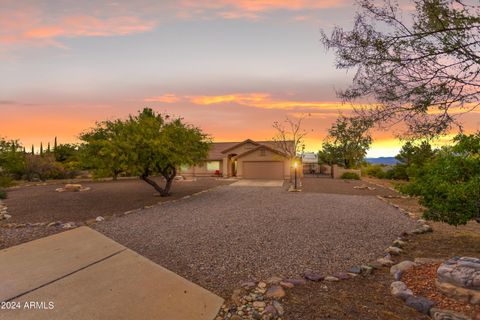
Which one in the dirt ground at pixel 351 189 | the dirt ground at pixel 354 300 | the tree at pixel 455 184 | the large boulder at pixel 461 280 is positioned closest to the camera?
the dirt ground at pixel 354 300

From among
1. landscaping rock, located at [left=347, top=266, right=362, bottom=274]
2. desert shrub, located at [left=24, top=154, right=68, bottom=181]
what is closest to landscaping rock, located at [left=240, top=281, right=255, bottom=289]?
landscaping rock, located at [left=347, top=266, right=362, bottom=274]

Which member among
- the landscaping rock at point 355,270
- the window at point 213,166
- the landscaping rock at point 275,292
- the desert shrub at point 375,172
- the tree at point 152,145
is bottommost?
the landscaping rock at point 275,292

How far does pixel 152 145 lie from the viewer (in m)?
16.0

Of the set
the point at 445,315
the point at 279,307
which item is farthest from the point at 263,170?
the point at 445,315

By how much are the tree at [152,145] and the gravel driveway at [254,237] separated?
3.43 meters

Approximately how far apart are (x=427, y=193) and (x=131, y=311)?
21.5 feet

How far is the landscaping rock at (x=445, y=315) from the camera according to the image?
155 inches

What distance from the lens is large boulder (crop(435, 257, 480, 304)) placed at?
4464 mm

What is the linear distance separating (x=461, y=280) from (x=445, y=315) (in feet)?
3.22

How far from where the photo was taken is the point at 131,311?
14.3ft

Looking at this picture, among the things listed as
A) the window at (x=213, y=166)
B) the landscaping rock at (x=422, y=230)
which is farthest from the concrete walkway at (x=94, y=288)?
the window at (x=213, y=166)

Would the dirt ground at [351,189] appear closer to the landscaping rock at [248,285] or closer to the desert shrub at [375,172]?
the desert shrub at [375,172]

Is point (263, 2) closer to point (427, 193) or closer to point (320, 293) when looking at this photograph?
point (427, 193)

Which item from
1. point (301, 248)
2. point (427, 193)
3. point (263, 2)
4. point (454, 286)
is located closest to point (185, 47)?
Answer: point (263, 2)
